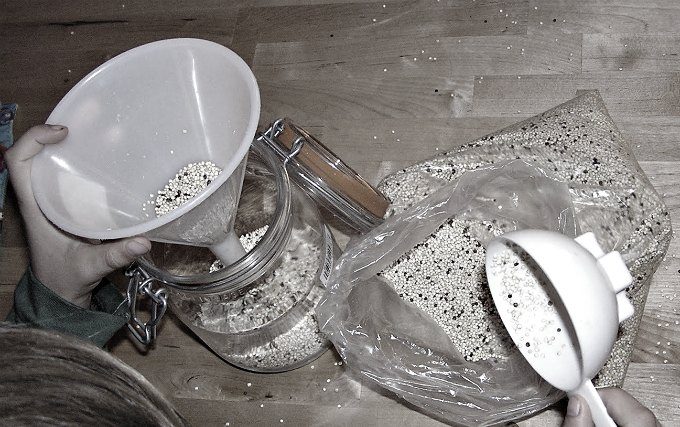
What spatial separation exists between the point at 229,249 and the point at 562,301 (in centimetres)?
30

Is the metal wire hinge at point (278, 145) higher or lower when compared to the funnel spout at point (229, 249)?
higher

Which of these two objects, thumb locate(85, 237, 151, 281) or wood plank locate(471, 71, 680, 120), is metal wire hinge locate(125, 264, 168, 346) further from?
wood plank locate(471, 71, 680, 120)

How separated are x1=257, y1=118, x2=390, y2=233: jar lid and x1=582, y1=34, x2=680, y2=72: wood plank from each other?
341 mm

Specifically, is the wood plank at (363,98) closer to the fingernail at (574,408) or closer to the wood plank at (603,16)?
the wood plank at (603,16)

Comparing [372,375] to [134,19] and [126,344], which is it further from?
[134,19]

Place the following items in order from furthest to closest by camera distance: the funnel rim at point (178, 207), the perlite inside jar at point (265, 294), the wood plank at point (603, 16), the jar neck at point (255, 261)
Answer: the wood plank at point (603, 16), the perlite inside jar at point (265, 294), the jar neck at point (255, 261), the funnel rim at point (178, 207)

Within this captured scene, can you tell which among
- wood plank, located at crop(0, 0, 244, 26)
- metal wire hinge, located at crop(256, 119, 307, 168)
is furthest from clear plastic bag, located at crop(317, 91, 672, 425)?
wood plank, located at crop(0, 0, 244, 26)

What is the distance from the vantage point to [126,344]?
939mm

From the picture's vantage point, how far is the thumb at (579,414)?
2.10 ft

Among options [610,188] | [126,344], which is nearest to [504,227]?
[610,188]

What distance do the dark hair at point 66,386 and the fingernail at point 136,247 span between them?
0.39 m

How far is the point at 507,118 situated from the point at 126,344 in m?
0.51

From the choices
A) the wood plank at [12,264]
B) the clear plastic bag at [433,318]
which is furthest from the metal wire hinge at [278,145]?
the wood plank at [12,264]

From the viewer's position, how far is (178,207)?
2.08ft
